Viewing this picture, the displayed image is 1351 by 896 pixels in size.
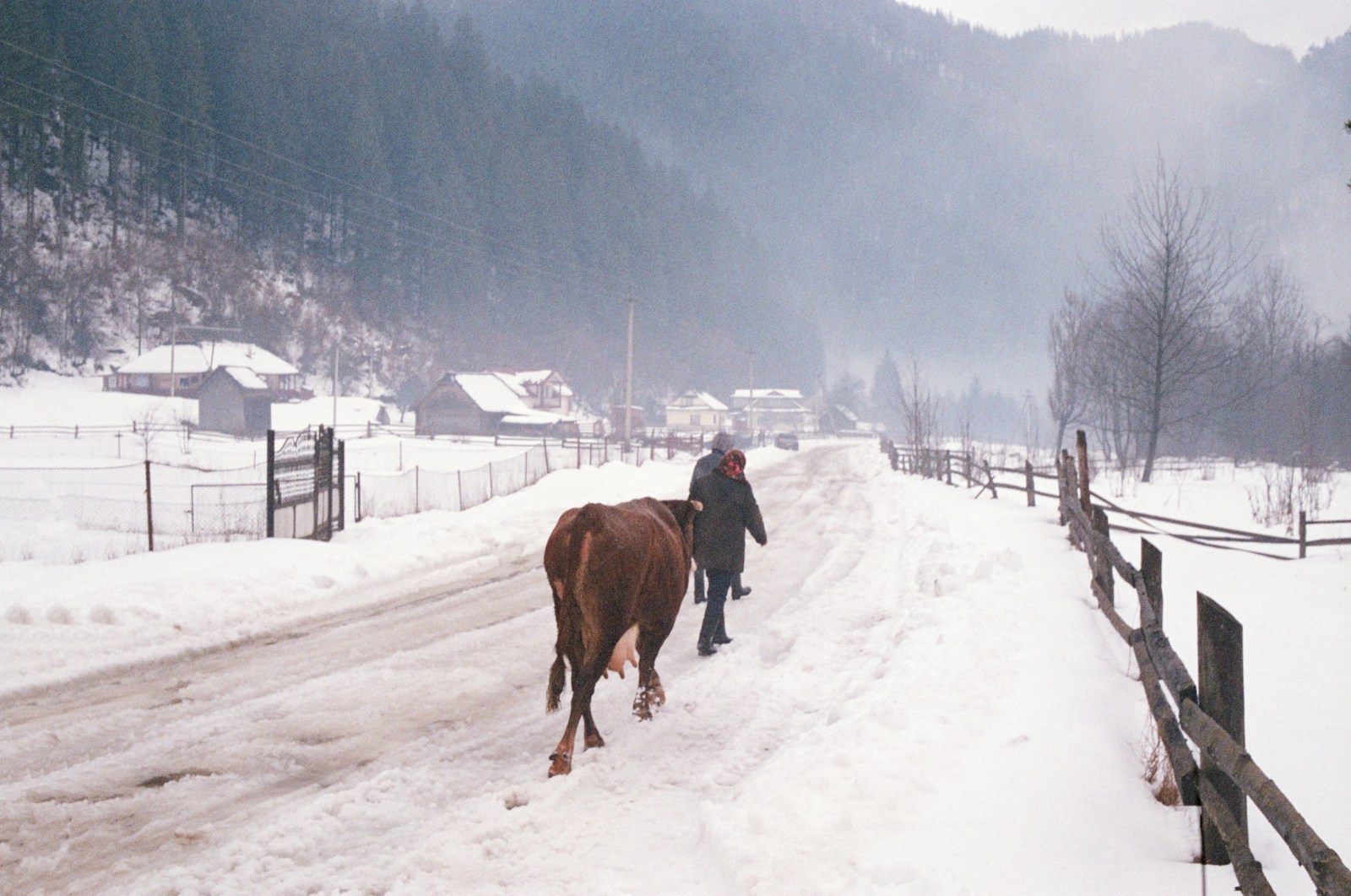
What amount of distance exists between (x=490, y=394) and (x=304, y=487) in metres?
69.0

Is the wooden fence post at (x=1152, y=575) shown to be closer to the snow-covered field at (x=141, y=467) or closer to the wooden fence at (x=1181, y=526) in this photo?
→ the wooden fence at (x=1181, y=526)

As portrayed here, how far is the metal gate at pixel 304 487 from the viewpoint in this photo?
45.6 feet

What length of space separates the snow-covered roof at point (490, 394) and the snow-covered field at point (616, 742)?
7031cm

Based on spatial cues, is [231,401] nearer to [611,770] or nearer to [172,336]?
[172,336]

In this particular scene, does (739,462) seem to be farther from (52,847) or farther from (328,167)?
(328,167)

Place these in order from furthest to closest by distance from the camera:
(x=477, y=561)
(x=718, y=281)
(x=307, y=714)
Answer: (x=718, y=281) → (x=477, y=561) → (x=307, y=714)

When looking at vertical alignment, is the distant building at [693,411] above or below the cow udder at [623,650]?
above

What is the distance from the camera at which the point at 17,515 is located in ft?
76.2

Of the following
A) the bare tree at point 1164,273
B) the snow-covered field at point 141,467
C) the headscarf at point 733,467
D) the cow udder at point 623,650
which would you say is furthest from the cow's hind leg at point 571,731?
the bare tree at point 1164,273

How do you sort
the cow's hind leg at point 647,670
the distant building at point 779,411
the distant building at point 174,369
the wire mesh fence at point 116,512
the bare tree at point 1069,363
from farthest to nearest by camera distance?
the distant building at point 779,411 < the distant building at point 174,369 < the bare tree at point 1069,363 < the wire mesh fence at point 116,512 < the cow's hind leg at point 647,670

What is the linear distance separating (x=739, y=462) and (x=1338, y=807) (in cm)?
544

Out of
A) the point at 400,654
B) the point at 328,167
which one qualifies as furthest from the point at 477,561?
the point at 328,167

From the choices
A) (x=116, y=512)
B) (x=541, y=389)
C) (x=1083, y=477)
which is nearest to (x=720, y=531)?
(x=1083, y=477)

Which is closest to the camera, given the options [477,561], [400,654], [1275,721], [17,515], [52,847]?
[52,847]
